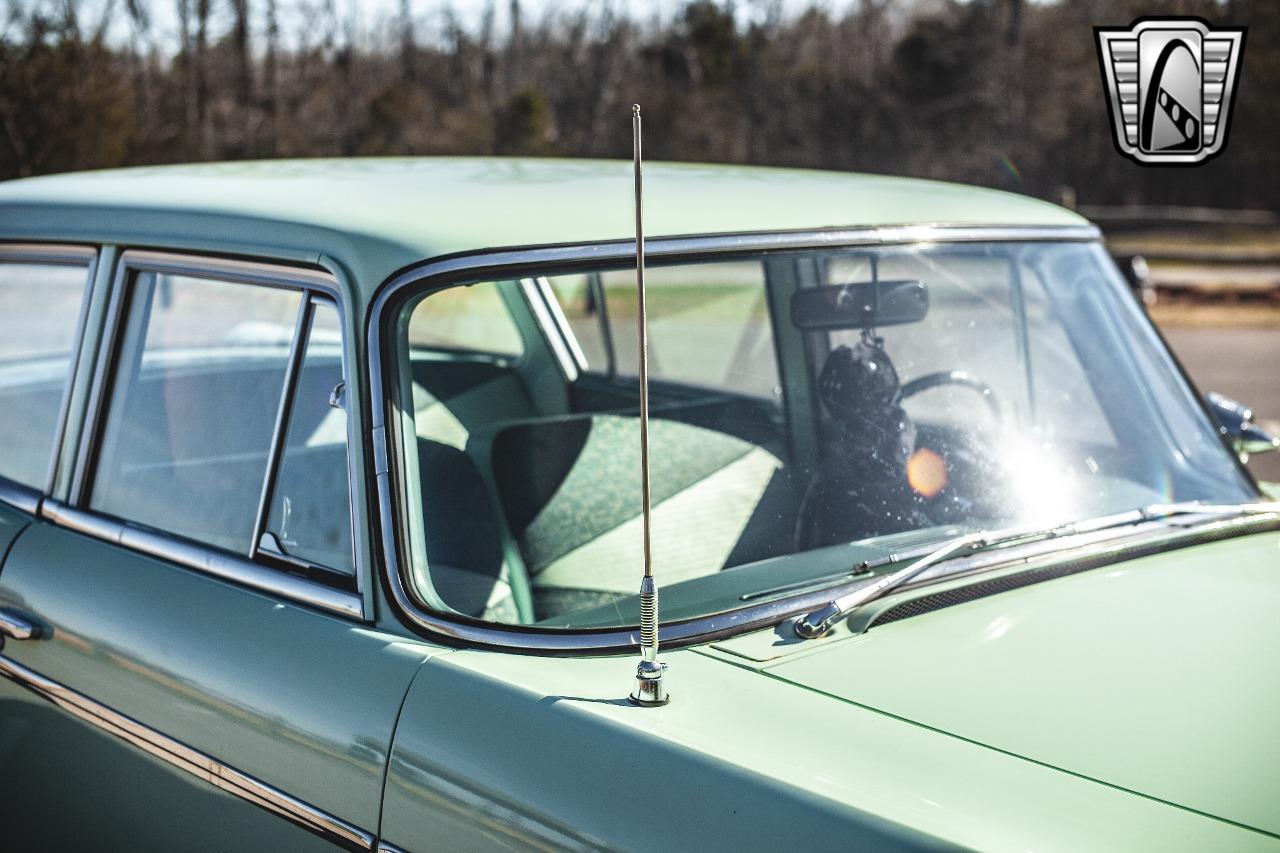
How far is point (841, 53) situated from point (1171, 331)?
23.4 meters

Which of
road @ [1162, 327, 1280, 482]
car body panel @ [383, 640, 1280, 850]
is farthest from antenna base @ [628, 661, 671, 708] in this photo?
road @ [1162, 327, 1280, 482]

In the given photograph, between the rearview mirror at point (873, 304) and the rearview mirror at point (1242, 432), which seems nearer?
the rearview mirror at point (873, 304)

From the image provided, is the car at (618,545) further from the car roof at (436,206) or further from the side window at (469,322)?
the side window at (469,322)

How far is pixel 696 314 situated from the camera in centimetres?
433

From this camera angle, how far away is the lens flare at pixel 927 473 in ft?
7.53

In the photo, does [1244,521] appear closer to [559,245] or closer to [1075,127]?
[559,245]

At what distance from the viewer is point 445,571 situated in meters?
2.05

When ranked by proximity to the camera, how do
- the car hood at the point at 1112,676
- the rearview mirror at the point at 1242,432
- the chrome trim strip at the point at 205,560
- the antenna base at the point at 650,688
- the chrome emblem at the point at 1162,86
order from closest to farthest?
the car hood at the point at 1112,676
the antenna base at the point at 650,688
the chrome trim strip at the point at 205,560
the rearview mirror at the point at 1242,432
the chrome emblem at the point at 1162,86

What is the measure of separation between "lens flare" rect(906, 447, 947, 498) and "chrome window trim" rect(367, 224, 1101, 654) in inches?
14.5

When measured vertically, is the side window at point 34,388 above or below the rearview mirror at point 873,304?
below

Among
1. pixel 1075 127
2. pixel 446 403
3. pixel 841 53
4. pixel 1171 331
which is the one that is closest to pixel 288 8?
pixel 841 53

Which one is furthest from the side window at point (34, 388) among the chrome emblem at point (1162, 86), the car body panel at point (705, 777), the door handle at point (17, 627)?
the chrome emblem at point (1162, 86)

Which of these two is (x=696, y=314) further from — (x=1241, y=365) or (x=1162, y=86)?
(x=1241, y=365)

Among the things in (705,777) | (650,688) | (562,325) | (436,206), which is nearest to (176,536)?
(436,206)
